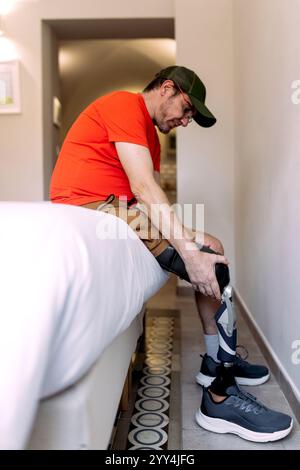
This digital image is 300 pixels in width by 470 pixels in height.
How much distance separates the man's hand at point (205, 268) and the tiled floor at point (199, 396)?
39 cm

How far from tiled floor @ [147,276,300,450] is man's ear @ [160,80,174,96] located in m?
1.03

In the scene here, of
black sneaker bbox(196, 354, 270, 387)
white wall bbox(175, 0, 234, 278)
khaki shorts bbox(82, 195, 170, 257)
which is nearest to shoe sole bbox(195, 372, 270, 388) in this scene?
black sneaker bbox(196, 354, 270, 387)

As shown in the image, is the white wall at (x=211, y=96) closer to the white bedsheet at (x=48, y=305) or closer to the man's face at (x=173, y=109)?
the man's face at (x=173, y=109)

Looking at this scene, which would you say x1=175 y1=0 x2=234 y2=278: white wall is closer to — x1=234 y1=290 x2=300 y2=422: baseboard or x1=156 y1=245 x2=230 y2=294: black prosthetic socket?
x1=234 y1=290 x2=300 y2=422: baseboard

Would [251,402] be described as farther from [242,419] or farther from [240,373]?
[240,373]

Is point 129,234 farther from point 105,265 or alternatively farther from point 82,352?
point 82,352

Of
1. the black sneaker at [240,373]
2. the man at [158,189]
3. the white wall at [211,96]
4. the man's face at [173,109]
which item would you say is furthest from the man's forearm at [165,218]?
the white wall at [211,96]

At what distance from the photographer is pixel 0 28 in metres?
3.27

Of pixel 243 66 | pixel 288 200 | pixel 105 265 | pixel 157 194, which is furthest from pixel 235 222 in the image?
pixel 105 265

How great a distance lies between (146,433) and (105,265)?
2.13ft

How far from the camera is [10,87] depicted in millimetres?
3305

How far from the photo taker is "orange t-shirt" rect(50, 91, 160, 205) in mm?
1347

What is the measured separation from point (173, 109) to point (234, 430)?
3.31ft

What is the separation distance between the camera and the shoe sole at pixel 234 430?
1125 mm
